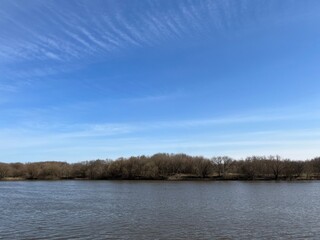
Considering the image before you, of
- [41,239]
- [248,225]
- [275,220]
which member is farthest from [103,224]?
[275,220]

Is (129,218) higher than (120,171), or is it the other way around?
(120,171)

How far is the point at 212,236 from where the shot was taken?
29219mm

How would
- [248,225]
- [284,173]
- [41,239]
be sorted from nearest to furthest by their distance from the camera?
1. [41,239]
2. [248,225]
3. [284,173]

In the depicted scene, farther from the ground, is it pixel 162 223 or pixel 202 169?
pixel 202 169

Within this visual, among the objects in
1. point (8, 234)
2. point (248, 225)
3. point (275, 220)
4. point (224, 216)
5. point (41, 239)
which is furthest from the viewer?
point (224, 216)

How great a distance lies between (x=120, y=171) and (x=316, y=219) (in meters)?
152

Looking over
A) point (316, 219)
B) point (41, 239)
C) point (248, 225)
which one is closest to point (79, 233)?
point (41, 239)

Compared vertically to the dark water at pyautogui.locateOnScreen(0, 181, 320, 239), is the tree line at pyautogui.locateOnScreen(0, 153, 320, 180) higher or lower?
higher

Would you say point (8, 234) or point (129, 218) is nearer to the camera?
point (8, 234)

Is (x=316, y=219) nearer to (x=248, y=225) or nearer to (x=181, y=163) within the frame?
(x=248, y=225)

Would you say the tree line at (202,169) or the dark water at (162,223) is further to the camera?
the tree line at (202,169)

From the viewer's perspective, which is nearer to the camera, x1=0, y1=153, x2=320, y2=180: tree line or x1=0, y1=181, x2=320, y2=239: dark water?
x1=0, y1=181, x2=320, y2=239: dark water

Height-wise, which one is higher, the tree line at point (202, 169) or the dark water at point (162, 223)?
the tree line at point (202, 169)

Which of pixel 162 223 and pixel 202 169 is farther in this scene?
pixel 202 169
